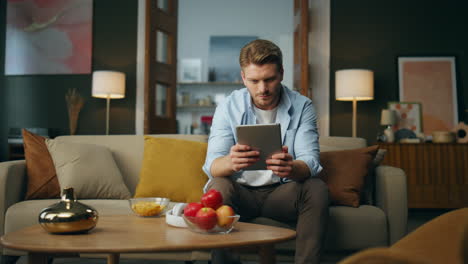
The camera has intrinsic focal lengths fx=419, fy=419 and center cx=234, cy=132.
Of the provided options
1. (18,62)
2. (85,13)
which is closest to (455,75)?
(85,13)

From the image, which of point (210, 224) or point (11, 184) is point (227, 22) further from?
point (210, 224)

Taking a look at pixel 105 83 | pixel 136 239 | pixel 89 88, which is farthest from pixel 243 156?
pixel 89 88

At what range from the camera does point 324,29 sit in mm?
4980

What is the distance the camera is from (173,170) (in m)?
2.39

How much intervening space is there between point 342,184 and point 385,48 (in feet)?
10.6

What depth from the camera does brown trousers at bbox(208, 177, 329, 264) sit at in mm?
1611

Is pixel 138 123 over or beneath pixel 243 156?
over

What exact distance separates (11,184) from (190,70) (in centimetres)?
546

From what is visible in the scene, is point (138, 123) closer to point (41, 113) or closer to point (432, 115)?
point (41, 113)

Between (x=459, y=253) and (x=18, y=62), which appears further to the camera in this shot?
(x=18, y=62)

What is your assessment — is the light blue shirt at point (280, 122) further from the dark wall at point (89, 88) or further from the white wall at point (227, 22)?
the white wall at point (227, 22)

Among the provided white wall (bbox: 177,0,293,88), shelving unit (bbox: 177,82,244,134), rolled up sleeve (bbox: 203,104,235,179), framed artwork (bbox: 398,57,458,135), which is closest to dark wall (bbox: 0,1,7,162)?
shelving unit (bbox: 177,82,244,134)

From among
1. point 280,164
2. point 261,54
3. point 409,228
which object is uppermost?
point 261,54

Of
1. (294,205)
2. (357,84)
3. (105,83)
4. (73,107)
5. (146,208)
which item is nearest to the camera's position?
(146,208)
